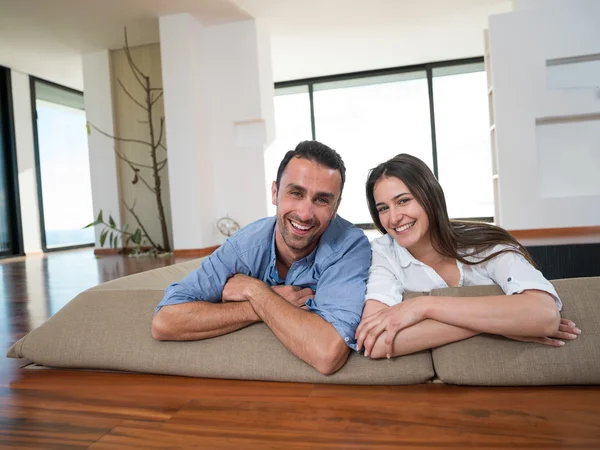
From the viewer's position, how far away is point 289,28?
6.46 metres

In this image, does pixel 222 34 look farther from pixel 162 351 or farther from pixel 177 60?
pixel 162 351

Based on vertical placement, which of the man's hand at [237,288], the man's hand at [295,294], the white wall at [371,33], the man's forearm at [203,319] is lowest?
the man's forearm at [203,319]

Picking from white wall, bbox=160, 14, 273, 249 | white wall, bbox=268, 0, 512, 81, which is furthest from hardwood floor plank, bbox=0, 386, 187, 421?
white wall, bbox=268, 0, 512, 81

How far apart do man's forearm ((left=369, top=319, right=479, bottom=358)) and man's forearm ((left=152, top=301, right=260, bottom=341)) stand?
0.46m

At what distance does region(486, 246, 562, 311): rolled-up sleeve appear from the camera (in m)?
1.38

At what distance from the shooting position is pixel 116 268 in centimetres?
519

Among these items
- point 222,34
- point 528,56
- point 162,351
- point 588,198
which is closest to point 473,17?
point 528,56

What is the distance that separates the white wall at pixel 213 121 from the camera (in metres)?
5.98

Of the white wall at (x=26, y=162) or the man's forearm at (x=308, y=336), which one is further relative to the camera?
the white wall at (x=26, y=162)

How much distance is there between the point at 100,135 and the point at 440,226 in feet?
21.1

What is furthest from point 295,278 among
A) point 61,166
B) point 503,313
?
point 61,166

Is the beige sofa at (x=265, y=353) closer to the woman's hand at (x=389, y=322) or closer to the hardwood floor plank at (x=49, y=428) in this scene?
the woman's hand at (x=389, y=322)

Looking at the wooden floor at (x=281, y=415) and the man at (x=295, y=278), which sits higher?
the man at (x=295, y=278)

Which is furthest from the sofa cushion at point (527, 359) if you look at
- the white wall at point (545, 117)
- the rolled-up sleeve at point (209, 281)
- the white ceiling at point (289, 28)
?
the white ceiling at point (289, 28)
